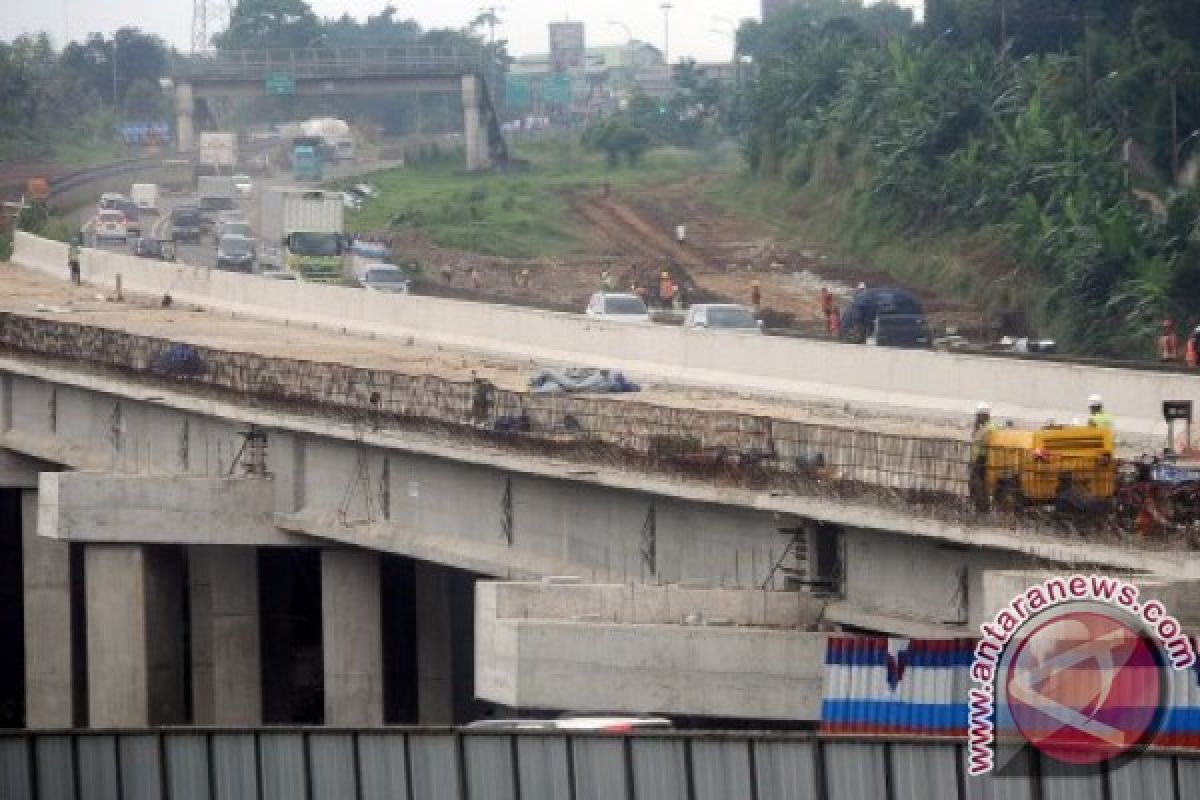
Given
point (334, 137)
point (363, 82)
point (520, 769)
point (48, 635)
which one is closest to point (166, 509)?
point (48, 635)

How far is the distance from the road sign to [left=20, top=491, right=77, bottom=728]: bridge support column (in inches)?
3813

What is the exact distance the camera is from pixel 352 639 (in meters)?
47.1

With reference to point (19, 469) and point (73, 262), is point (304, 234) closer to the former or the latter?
point (73, 262)

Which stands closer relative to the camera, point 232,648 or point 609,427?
point 609,427

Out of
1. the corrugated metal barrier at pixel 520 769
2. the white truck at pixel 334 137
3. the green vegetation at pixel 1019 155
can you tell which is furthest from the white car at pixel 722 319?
the white truck at pixel 334 137

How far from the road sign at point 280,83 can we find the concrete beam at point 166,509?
10508cm

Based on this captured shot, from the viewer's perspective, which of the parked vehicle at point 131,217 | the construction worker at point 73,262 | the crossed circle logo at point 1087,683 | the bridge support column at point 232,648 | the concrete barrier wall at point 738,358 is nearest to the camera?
the crossed circle logo at point 1087,683

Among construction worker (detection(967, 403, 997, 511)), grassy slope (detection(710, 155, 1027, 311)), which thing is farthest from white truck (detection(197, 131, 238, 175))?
construction worker (detection(967, 403, 997, 511))

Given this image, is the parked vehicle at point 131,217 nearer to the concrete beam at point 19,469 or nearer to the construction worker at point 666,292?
the construction worker at point 666,292

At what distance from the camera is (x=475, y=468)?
142ft

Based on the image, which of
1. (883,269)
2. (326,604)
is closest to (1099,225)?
(883,269)

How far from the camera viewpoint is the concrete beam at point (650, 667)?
34.3m

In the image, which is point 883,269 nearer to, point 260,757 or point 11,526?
point 11,526

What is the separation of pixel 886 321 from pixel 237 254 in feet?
141
